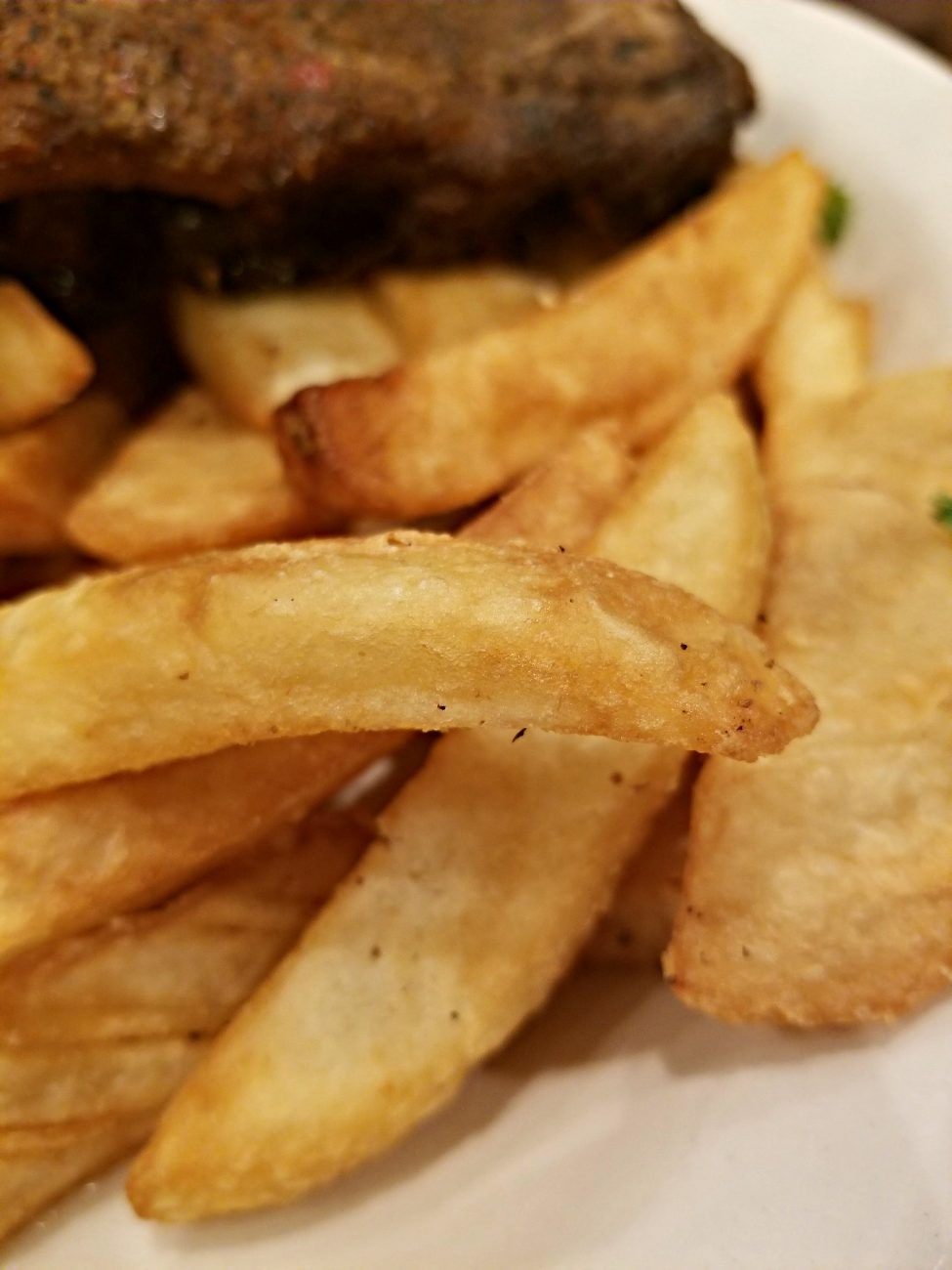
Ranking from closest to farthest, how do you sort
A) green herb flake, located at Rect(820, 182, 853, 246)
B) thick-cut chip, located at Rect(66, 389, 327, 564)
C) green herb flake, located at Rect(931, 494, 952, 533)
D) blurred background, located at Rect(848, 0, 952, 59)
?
green herb flake, located at Rect(931, 494, 952, 533) < thick-cut chip, located at Rect(66, 389, 327, 564) < green herb flake, located at Rect(820, 182, 853, 246) < blurred background, located at Rect(848, 0, 952, 59)

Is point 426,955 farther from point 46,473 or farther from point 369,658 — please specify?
point 46,473

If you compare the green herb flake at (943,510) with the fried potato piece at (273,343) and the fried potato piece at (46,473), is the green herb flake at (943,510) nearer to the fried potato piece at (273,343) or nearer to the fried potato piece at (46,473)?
the fried potato piece at (273,343)

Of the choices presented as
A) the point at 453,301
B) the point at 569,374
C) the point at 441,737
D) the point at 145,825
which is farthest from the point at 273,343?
the point at 145,825

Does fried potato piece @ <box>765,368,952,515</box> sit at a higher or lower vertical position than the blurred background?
lower

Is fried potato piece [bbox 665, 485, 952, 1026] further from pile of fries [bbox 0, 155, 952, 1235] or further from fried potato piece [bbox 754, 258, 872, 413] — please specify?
fried potato piece [bbox 754, 258, 872, 413]

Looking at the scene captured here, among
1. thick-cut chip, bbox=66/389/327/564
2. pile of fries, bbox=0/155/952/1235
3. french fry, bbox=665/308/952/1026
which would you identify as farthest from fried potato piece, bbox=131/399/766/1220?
thick-cut chip, bbox=66/389/327/564

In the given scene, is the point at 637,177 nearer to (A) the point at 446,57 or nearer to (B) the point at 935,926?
(A) the point at 446,57

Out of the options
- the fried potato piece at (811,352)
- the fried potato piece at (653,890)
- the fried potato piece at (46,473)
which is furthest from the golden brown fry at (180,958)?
the fried potato piece at (811,352)

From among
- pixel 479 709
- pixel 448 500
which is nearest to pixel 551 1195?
pixel 479 709
